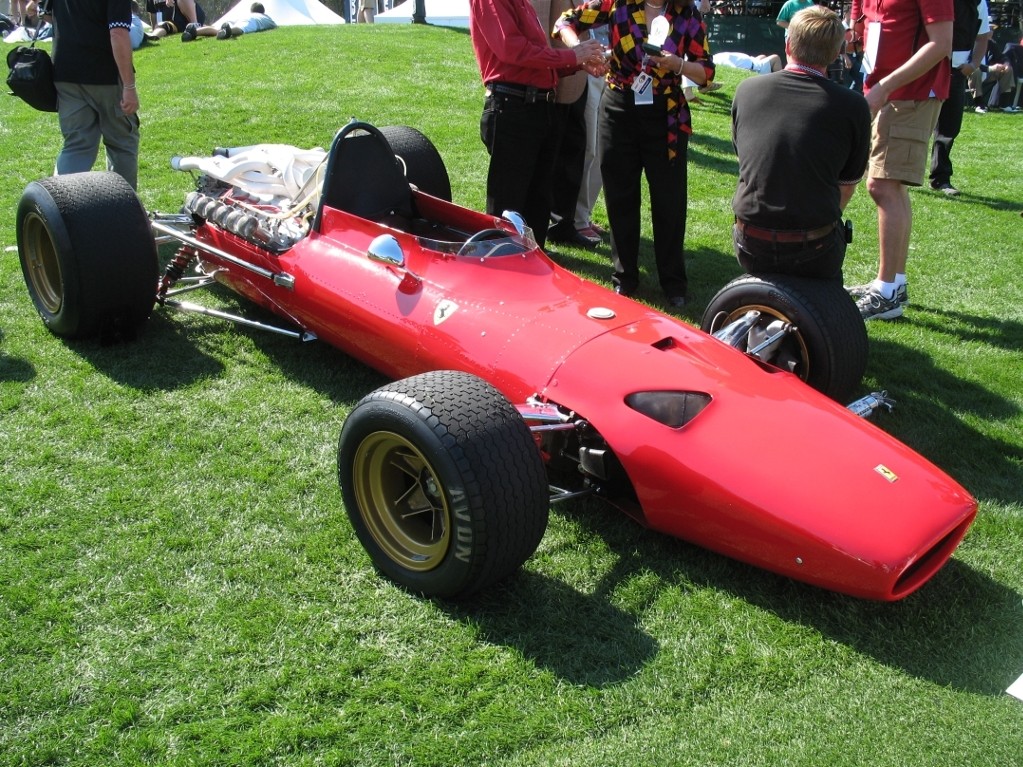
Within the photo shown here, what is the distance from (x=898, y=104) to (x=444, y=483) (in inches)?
181

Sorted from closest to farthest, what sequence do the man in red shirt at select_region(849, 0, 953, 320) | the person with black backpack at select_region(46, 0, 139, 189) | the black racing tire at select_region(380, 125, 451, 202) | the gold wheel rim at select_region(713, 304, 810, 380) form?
the gold wheel rim at select_region(713, 304, 810, 380), the man in red shirt at select_region(849, 0, 953, 320), the person with black backpack at select_region(46, 0, 139, 189), the black racing tire at select_region(380, 125, 451, 202)

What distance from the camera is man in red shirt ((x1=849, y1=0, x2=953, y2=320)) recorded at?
19.7 ft

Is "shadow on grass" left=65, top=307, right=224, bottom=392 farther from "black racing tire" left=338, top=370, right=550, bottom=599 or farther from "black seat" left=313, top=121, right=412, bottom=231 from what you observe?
"black racing tire" left=338, top=370, right=550, bottom=599

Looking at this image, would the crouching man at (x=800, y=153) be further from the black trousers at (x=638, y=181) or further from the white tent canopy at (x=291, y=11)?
the white tent canopy at (x=291, y=11)

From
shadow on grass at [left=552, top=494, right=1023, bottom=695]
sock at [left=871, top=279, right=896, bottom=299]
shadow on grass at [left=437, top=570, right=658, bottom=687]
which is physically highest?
sock at [left=871, top=279, right=896, bottom=299]

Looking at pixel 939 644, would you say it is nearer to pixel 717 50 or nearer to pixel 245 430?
pixel 245 430

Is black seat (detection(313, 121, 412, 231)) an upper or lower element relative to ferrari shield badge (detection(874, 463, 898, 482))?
upper

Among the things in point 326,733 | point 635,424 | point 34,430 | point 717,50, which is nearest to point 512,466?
point 635,424

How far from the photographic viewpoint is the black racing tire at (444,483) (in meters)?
3.40

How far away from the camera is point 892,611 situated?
3.65 m

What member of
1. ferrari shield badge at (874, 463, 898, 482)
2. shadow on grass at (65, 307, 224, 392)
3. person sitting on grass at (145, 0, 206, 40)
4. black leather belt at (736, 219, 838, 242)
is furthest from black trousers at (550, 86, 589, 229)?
person sitting on grass at (145, 0, 206, 40)

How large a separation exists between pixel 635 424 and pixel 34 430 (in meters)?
3.09

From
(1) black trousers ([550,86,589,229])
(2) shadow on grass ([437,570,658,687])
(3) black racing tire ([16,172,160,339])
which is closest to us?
(2) shadow on grass ([437,570,658,687])

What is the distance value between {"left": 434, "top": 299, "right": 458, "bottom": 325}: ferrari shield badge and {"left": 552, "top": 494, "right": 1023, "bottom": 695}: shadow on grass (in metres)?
1.25
